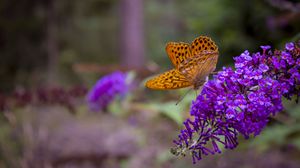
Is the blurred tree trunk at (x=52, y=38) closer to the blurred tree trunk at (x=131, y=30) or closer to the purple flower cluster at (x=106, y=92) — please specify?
the blurred tree trunk at (x=131, y=30)

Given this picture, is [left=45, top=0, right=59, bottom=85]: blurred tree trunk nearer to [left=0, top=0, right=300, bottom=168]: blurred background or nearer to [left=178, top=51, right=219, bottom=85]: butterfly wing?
[left=0, top=0, right=300, bottom=168]: blurred background

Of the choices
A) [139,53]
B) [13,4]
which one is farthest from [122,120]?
[13,4]

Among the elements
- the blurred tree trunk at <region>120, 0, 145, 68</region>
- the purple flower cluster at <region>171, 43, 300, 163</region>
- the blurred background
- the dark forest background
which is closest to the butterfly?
the purple flower cluster at <region>171, 43, 300, 163</region>

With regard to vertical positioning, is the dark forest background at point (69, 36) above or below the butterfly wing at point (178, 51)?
above

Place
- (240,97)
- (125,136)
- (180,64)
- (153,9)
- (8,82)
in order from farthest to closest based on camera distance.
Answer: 1. (153,9)
2. (8,82)
3. (125,136)
4. (180,64)
5. (240,97)

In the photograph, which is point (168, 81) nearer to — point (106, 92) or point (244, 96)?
point (244, 96)

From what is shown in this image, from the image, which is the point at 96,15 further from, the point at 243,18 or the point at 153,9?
the point at 243,18

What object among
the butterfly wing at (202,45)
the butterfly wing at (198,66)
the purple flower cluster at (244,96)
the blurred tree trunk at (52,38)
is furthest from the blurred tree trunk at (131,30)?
the purple flower cluster at (244,96)

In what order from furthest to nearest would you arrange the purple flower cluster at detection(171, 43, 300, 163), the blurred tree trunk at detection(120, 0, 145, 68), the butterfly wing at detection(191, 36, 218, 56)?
the blurred tree trunk at detection(120, 0, 145, 68)
the butterfly wing at detection(191, 36, 218, 56)
the purple flower cluster at detection(171, 43, 300, 163)
